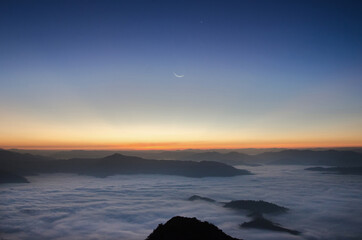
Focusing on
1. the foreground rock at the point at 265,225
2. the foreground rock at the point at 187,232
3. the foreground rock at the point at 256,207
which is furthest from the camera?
the foreground rock at the point at 256,207

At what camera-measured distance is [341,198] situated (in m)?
167

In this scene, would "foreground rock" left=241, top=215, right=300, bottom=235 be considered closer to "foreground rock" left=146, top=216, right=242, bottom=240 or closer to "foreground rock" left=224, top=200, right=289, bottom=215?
"foreground rock" left=224, top=200, right=289, bottom=215

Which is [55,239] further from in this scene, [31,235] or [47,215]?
[47,215]

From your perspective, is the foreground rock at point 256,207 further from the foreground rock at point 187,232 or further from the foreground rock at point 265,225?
the foreground rock at point 187,232

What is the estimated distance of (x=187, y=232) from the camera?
29.5 meters

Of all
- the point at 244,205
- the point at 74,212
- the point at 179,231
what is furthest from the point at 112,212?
the point at 179,231

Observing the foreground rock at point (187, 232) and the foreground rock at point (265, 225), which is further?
the foreground rock at point (265, 225)

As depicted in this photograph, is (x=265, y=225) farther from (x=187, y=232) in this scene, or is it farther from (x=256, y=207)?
(x=187, y=232)

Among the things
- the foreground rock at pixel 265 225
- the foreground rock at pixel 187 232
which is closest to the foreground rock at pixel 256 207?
the foreground rock at pixel 265 225

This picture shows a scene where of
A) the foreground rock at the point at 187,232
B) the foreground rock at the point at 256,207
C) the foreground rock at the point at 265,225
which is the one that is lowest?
the foreground rock at the point at 256,207

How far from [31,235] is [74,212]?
1601 inches

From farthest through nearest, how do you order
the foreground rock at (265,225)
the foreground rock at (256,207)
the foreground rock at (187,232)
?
the foreground rock at (256,207) < the foreground rock at (265,225) < the foreground rock at (187,232)

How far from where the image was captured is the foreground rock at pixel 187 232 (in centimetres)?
2884

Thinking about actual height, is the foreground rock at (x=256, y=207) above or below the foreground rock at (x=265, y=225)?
below
